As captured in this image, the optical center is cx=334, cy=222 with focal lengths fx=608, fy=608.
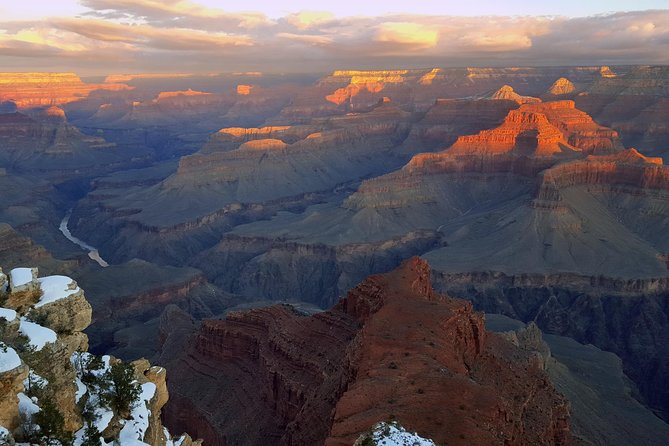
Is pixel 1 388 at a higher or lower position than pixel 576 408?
higher

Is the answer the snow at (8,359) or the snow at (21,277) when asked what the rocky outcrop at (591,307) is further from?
the snow at (8,359)

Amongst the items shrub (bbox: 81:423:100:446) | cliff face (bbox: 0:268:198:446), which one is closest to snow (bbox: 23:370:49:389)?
cliff face (bbox: 0:268:198:446)

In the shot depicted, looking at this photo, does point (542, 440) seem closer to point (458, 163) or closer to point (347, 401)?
point (347, 401)

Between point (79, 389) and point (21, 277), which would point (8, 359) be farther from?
point (21, 277)

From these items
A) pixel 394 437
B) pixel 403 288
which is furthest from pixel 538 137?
pixel 394 437

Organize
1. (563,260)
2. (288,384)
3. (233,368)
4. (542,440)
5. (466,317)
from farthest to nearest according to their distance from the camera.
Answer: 1. (563,260)
2. (233,368)
3. (288,384)
4. (466,317)
5. (542,440)

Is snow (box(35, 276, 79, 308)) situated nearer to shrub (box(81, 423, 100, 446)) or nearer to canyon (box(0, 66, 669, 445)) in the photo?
shrub (box(81, 423, 100, 446))

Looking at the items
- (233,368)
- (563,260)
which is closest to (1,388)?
(233,368)
